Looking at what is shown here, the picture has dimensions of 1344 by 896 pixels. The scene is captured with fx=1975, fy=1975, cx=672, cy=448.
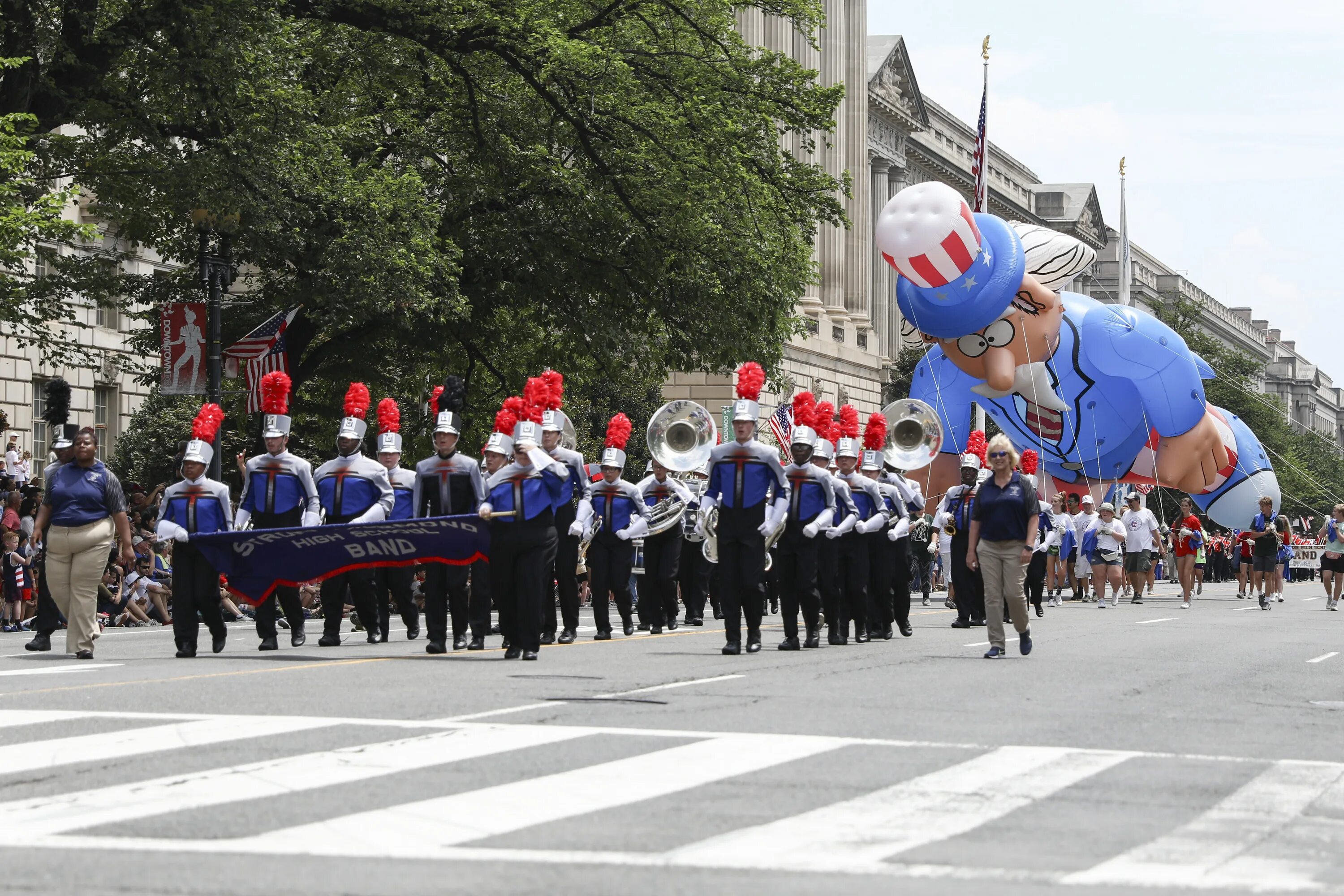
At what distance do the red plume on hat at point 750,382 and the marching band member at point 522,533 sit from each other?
2.24m

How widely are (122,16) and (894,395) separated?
5631 cm

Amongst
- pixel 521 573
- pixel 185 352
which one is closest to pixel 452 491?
pixel 521 573

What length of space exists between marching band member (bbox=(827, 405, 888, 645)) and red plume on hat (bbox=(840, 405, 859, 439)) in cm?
82

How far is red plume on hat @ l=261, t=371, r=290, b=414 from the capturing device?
17.5 meters

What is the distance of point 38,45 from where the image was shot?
1006 inches

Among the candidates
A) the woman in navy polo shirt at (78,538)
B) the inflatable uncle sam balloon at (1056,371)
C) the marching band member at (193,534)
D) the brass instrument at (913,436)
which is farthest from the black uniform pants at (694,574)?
the woman in navy polo shirt at (78,538)

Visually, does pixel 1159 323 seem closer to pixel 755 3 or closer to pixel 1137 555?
pixel 1137 555

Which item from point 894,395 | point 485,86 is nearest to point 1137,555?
point 485,86

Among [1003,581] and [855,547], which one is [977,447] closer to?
[855,547]

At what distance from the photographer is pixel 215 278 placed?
2656cm

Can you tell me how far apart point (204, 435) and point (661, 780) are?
9831 millimetres

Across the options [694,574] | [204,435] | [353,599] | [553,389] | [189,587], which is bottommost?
[353,599]

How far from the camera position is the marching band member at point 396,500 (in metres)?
18.6

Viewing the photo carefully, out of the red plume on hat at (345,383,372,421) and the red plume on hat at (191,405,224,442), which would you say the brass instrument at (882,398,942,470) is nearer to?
the red plume on hat at (345,383,372,421)
